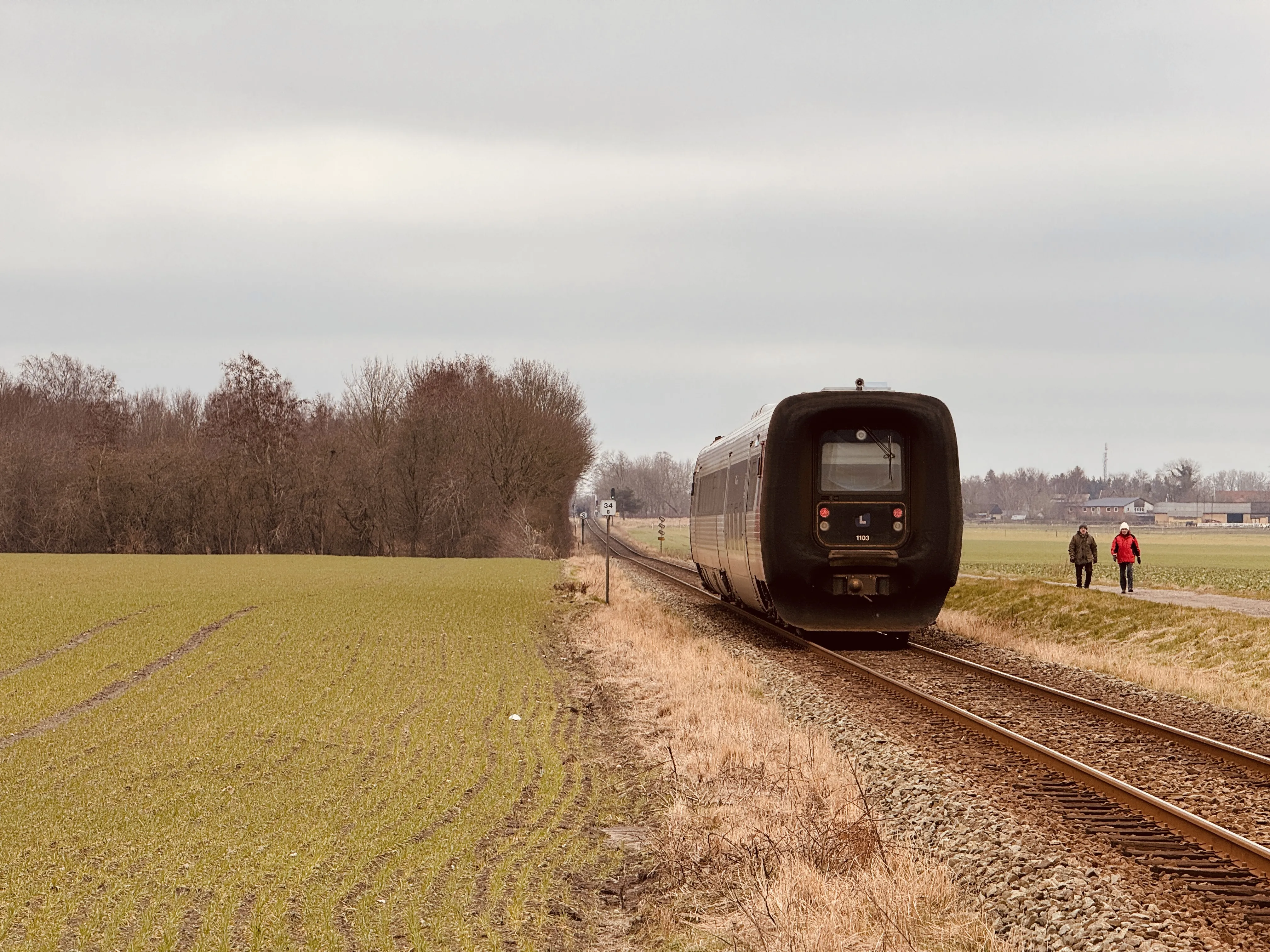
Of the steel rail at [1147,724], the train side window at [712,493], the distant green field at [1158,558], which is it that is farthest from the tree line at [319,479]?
the steel rail at [1147,724]

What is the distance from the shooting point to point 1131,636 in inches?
864

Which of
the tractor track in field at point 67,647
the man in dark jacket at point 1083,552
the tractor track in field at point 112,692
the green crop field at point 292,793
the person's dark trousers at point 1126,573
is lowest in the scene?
the tractor track in field at point 67,647

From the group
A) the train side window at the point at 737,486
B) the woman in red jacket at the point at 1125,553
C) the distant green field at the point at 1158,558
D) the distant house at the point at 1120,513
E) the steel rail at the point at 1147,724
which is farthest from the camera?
the distant house at the point at 1120,513

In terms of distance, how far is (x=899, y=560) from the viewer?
63.2ft

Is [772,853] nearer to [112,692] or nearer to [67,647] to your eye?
[112,692]

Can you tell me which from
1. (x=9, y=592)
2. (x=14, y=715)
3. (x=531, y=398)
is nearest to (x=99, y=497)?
(x=531, y=398)

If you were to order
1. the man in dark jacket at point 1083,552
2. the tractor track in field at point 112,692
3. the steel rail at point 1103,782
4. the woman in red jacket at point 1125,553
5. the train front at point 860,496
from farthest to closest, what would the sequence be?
the man in dark jacket at point 1083,552 < the woman in red jacket at point 1125,553 < the train front at point 860,496 < the tractor track in field at point 112,692 < the steel rail at point 1103,782

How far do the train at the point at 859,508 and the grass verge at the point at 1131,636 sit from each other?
3016mm

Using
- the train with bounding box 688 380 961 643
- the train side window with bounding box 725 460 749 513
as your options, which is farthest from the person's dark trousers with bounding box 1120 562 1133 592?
the train with bounding box 688 380 961 643

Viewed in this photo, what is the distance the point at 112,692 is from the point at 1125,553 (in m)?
22.0

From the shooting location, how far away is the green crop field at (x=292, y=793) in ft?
24.1

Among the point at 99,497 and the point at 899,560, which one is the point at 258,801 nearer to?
the point at 899,560

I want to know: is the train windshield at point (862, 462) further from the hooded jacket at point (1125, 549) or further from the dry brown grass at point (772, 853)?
the hooded jacket at point (1125, 549)

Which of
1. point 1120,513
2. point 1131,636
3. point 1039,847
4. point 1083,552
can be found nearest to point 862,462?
point 1131,636
